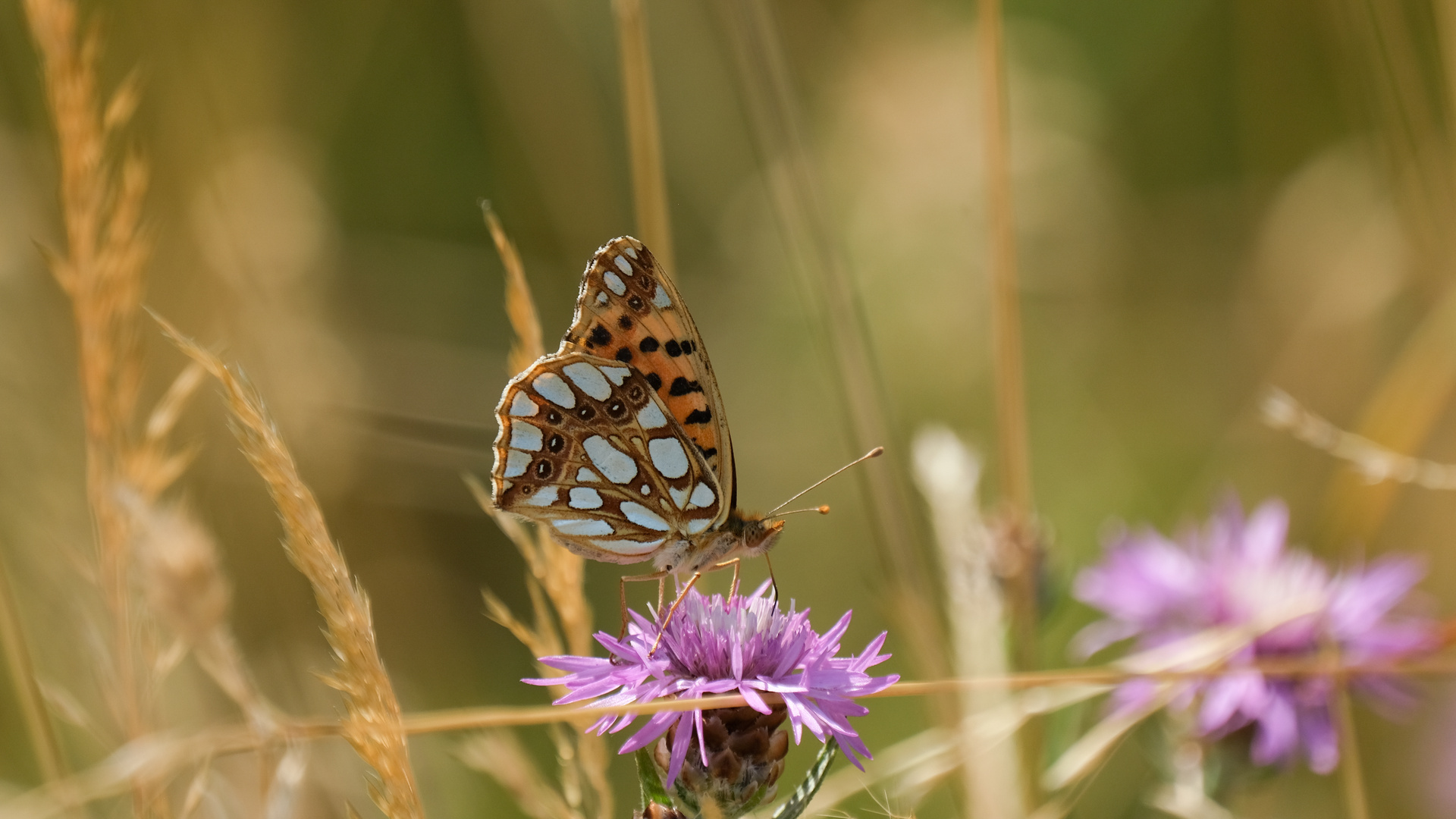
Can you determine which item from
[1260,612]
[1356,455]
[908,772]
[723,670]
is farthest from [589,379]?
[1260,612]

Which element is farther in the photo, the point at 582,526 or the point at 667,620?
the point at 582,526

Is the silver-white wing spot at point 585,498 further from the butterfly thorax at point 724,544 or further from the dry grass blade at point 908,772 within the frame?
the dry grass blade at point 908,772

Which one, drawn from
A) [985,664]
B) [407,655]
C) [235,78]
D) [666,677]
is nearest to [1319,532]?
[985,664]

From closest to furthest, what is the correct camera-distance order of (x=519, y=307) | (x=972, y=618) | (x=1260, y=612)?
(x=519, y=307)
(x=972, y=618)
(x=1260, y=612)

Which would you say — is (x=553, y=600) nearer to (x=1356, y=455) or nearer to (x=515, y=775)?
(x=515, y=775)

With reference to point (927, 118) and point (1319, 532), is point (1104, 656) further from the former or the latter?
point (927, 118)

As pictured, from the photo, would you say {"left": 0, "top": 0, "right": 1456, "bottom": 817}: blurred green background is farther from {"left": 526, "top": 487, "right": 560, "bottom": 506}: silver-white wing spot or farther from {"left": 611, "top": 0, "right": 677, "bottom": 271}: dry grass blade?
{"left": 526, "top": 487, "right": 560, "bottom": 506}: silver-white wing spot
